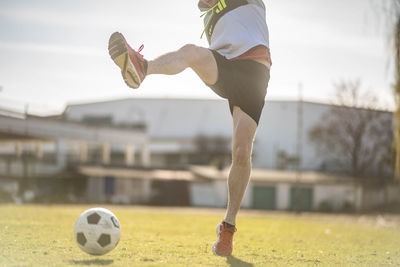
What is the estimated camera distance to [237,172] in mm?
4020

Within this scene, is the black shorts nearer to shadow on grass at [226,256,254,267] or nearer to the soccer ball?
shadow on grass at [226,256,254,267]

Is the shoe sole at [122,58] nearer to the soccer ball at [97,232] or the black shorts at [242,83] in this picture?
the black shorts at [242,83]

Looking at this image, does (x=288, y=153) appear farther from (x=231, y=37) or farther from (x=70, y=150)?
(x=231, y=37)

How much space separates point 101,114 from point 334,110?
28.2 m

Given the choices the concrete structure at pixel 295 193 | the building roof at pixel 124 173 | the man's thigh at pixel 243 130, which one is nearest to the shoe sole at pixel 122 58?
the man's thigh at pixel 243 130

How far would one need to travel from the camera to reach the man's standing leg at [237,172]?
388 cm

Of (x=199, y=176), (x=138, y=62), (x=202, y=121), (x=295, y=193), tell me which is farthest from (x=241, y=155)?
(x=202, y=121)

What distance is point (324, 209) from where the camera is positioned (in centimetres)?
3584

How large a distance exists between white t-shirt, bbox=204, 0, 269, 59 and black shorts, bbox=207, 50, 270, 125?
0.09 m

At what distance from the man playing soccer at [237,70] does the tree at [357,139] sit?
119 feet

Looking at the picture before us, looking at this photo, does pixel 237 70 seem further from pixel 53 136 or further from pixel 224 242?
pixel 53 136

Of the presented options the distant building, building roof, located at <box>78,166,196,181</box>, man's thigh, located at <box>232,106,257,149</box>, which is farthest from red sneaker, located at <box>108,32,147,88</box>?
building roof, located at <box>78,166,196,181</box>

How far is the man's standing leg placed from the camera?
3877 mm

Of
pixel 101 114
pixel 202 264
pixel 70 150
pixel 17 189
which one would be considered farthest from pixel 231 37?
pixel 101 114
